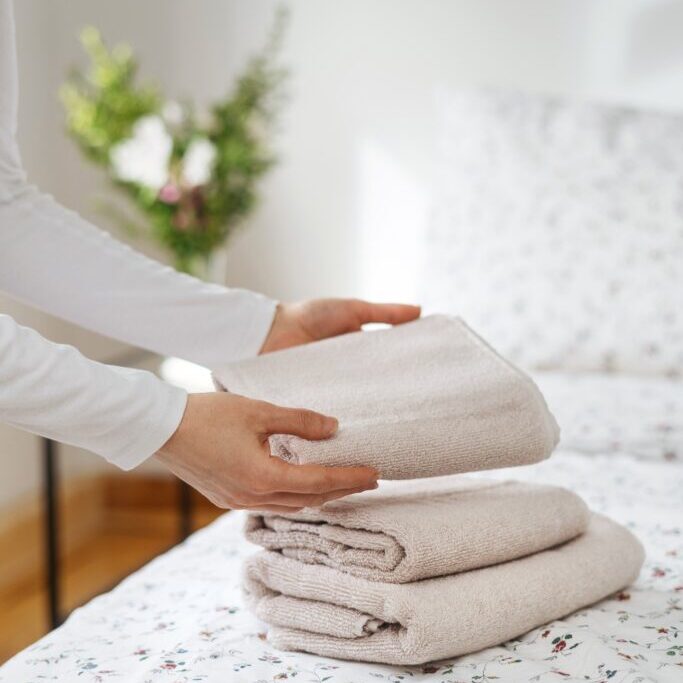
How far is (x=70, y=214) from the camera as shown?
1.14 m

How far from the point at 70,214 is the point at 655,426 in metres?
0.94

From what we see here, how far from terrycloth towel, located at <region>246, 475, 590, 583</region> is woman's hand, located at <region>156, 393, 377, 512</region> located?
0.05 m

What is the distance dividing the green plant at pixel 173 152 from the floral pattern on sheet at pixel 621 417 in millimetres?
998

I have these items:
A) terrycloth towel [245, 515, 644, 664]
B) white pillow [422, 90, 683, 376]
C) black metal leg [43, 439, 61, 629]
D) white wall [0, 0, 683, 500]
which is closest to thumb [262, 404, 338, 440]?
terrycloth towel [245, 515, 644, 664]

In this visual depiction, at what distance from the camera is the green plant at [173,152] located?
2213 millimetres

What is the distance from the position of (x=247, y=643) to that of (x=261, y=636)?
0.03m

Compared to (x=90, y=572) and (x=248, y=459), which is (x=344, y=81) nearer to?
(x=90, y=572)

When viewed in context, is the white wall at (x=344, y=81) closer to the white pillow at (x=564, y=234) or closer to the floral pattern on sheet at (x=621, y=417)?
the white pillow at (x=564, y=234)

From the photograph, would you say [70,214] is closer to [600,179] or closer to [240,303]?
[240,303]

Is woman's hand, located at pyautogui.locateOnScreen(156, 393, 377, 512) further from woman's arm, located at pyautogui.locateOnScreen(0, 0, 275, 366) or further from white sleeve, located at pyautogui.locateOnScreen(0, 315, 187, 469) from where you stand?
woman's arm, located at pyautogui.locateOnScreen(0, 0, 275, 366)

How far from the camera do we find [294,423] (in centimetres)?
82

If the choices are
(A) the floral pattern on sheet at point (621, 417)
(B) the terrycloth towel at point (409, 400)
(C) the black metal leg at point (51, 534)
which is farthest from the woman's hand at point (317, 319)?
(C) the black metal leg at point (51, 534)

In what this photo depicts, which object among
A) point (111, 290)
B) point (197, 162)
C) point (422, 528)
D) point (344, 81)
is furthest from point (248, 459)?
point (344, 81)

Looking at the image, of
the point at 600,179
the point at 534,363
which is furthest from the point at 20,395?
the point at 600,179
